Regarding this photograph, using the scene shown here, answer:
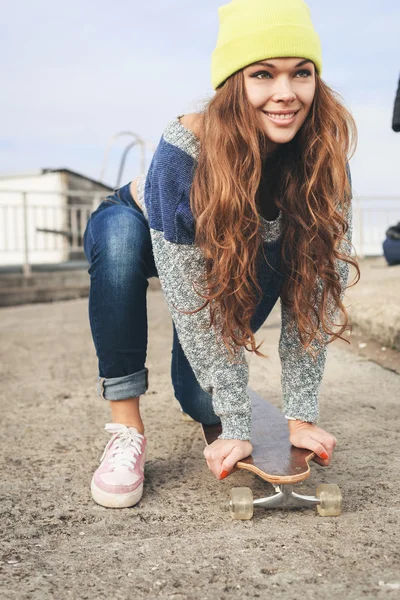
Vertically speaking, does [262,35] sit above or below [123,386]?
above

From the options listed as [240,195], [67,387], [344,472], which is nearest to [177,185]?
[240,195]

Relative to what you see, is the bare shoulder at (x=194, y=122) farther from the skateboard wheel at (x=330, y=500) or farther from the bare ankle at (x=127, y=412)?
the skateboard wheel at (x=330, y=500)

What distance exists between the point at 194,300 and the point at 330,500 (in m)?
0.53

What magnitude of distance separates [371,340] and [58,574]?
7.97 ft

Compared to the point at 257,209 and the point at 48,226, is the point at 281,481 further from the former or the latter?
the point at 48,226

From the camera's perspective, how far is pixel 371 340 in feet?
11.0

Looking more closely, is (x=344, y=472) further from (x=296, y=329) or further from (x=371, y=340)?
(x=371, y=340)

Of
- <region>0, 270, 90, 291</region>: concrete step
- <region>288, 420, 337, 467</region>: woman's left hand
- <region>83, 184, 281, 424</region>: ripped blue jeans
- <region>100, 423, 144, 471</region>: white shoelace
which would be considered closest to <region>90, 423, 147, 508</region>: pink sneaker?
<region>100, 423, 144, 471</region>: white shoelace

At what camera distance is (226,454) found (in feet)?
4.84

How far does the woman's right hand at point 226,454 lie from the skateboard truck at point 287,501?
0.05 metres

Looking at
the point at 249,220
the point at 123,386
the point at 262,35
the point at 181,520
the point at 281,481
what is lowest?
the point at 181,520

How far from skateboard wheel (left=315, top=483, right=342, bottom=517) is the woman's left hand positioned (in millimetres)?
98

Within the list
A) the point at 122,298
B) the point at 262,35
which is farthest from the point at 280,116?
the point at 122,298

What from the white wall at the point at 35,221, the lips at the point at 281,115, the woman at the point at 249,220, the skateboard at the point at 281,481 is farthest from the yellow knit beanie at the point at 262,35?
the white wall at the point at 35,221
